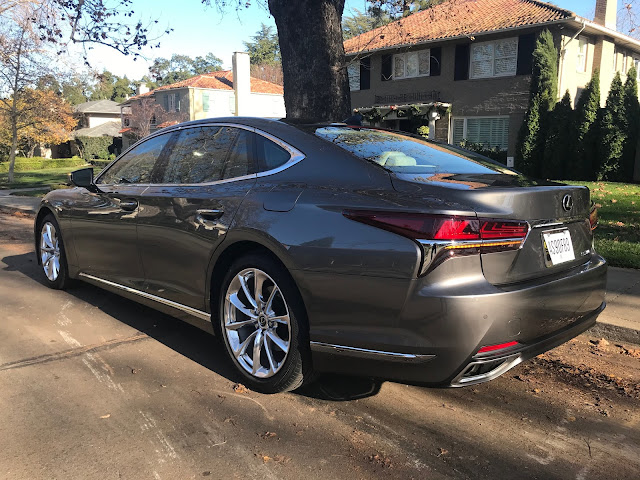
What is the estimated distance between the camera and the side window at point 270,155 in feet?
10.7

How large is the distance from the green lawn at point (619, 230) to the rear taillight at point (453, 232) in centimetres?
211

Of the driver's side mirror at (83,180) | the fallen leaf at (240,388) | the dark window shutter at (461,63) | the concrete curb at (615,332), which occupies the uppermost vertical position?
the dark window shutter at (461,63)

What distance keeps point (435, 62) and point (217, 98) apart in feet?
87.5

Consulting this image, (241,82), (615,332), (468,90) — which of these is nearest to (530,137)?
(468,90)

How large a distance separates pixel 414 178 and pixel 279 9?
5.46 metres

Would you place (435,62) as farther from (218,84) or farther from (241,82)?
(218,84)

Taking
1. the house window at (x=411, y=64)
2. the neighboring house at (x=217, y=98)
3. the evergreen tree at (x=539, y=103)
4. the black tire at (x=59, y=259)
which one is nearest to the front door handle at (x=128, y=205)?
the black tire at (x=59, y=259)

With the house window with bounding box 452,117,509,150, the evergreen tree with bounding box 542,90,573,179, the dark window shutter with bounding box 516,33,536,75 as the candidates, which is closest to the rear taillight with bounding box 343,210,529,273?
the evergreen tree with bounding box 542,90,573,179

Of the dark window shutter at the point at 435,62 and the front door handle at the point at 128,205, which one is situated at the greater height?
the dark window shutter at the point at 435,62

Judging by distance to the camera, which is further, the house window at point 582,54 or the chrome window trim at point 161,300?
the house window at point 582,54

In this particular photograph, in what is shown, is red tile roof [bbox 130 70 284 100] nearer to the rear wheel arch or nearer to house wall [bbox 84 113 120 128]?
house wall [bbox 84 113 120 128]

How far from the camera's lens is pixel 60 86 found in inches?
935

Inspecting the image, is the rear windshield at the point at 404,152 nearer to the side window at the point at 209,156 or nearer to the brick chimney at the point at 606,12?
the side window at the point at 209,156

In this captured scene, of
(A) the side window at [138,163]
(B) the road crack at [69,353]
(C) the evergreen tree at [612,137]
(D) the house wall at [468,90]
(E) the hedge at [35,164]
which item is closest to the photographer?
(B) the road crack at [69,353]
